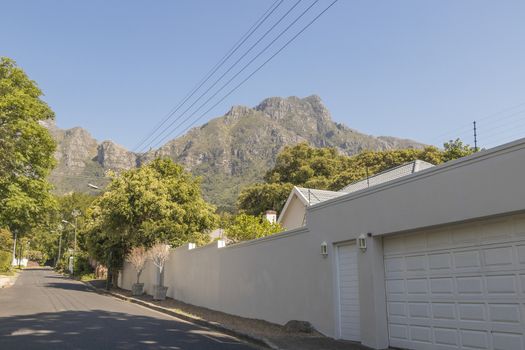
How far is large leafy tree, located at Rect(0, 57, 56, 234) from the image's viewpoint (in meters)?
27.4

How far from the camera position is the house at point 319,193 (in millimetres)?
25016

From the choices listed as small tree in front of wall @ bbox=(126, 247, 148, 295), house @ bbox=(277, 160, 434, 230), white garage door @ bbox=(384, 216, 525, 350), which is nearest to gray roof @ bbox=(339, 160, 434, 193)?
house @ bbox=(277, 160, 434, 230)

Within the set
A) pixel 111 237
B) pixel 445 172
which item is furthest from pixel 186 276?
pixel 445 172

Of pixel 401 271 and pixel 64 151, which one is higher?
pixel 64 151

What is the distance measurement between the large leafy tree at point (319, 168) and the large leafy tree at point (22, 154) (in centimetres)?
2237

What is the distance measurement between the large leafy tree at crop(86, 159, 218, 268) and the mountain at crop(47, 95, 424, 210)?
89.3 metres

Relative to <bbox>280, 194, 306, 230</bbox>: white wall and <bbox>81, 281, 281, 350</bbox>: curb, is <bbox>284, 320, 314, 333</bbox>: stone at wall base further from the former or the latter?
<bbox>280, 194, 306, 230</bbox>: white wall

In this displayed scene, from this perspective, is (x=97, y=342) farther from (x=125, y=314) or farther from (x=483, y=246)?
(x=483, y=246)

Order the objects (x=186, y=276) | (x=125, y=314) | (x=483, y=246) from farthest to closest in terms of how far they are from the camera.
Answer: (x=186, y=276)
(x=125, y=314)
(x=483, y=246)

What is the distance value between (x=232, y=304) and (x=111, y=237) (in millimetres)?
13920

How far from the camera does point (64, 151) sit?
183750 millimetres

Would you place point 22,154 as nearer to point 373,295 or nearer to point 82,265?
point 373,295

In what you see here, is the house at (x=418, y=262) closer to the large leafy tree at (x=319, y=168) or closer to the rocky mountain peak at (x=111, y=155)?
the large leafy tree at (x=319, y=168)

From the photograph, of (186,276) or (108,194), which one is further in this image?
(108,194)
